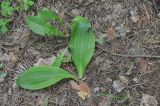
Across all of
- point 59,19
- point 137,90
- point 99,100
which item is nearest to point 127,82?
point 137,90

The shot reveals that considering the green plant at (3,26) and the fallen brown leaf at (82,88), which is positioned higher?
the green plant at (3,26)

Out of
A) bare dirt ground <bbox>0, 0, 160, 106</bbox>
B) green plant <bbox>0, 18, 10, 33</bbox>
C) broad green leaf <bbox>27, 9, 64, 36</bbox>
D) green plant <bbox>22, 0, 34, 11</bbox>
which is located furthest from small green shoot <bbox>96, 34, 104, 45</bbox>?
green plant <bbox>0, 18, 10, 33</bbox>

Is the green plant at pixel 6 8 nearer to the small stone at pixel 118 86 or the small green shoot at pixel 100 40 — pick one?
the small green shoot at pixel 100 40

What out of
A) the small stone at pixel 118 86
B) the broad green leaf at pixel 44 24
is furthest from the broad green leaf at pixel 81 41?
the small stone at pixel 118 86

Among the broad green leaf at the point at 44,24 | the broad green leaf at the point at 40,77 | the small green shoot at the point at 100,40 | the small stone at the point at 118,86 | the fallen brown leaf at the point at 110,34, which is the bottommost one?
the small stone at the point at 118,86

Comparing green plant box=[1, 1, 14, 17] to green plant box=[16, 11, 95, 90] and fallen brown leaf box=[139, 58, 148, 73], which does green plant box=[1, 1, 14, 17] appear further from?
fallen brown leaf box=[139, 58, 148, 73]

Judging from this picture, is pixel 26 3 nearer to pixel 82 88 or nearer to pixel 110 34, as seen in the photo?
pixel 110 34

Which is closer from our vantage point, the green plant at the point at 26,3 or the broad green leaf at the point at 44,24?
the broad green leaf at the point at 44,24
